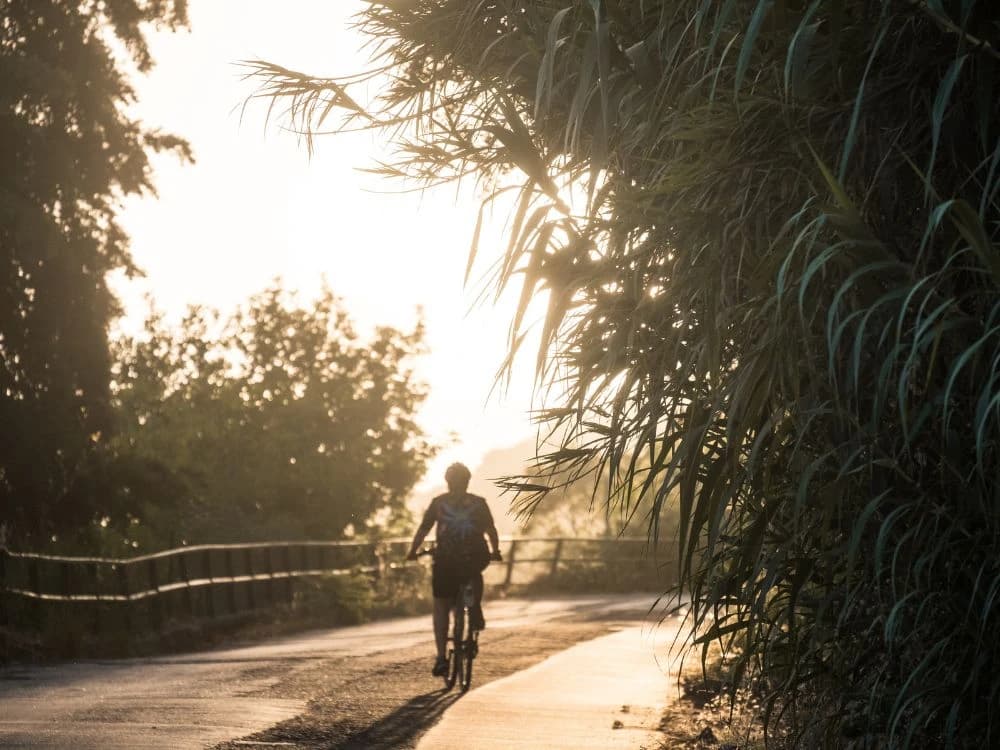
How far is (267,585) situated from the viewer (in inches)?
830

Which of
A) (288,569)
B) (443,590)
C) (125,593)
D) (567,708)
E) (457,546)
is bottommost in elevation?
(567,708)

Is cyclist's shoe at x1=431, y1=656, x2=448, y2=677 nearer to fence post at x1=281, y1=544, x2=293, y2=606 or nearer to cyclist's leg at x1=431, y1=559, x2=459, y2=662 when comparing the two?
cyclist's leg at x1=431, y1=559, x2=459, y2=662

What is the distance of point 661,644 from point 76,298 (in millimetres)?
9623

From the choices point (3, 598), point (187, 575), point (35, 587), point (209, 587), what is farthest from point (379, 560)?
point (3, 598)

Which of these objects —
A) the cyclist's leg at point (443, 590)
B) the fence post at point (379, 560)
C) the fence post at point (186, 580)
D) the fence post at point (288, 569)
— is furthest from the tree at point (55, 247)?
the cyclist's leg at point (443, 590)

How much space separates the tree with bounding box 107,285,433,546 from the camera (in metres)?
28.4

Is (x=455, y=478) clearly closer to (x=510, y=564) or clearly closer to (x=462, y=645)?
(x=462, y=645)

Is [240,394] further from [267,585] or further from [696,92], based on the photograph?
[696,92]

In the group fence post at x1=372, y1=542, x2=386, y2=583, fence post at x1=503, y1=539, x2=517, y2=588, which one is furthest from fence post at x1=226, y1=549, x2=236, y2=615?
fence post at x1=503, y1=539, x2=517, y2=588

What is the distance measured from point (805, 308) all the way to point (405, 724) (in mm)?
4719

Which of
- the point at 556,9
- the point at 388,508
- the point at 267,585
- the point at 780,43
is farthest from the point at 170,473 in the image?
the point at 780,43

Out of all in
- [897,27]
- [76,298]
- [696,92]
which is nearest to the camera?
[897,27]

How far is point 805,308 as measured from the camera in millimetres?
5570

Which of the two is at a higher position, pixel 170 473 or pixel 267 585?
pixel 170 473
